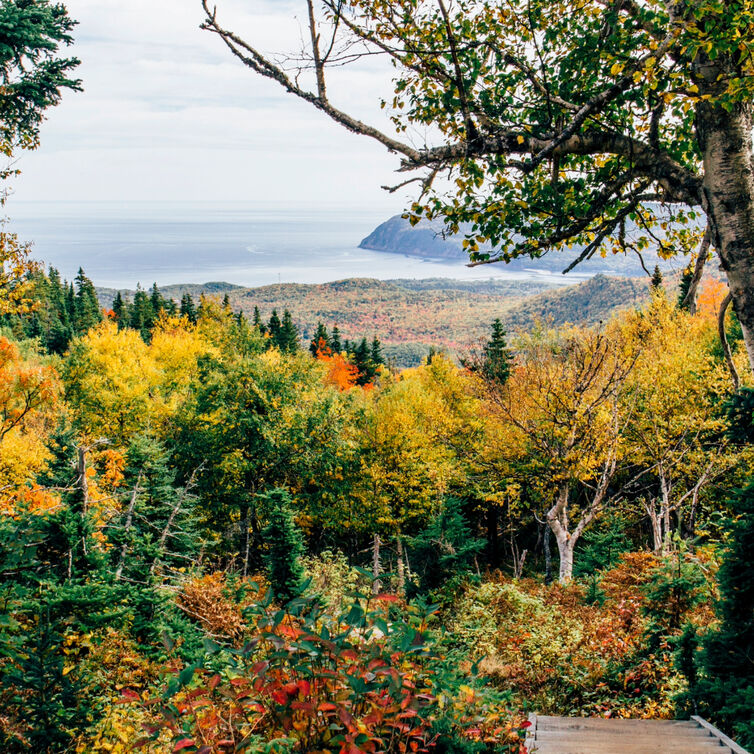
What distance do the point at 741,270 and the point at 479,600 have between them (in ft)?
33.5

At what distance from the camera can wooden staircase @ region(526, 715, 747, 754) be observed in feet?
13.1

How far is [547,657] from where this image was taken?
6824 mm

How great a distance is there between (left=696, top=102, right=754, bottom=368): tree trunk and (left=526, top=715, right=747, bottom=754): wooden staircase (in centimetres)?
310

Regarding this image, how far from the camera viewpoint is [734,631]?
435cm

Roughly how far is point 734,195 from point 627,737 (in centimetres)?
437

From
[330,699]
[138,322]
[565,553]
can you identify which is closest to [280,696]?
[330,699]

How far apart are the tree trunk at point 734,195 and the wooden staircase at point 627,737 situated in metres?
3.10

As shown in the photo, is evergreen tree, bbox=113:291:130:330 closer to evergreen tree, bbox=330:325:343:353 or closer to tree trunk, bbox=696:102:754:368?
evergreen tree, bbox=330:325:343:353

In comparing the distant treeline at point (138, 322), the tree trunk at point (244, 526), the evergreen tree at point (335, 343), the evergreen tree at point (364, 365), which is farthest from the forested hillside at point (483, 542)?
the evergreen tree at point (335, 343)

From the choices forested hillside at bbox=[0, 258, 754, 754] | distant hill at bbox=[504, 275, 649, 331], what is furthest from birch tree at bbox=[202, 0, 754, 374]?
distant hill at bbox=[504, 275, 649, 331]

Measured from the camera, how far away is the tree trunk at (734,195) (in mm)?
3312

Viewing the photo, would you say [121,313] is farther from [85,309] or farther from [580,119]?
[580,119]

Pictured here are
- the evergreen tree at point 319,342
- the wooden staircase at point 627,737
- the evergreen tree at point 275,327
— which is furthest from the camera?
the evergreen tree at point 319,342

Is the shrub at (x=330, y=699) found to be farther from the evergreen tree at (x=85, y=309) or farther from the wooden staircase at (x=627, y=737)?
the evergreen tree at (x=85, y=309)
